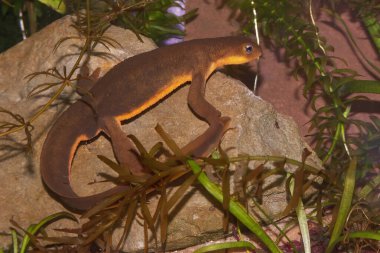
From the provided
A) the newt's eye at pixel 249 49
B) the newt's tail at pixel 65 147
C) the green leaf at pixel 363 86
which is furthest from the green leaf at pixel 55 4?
the green leaf at pixel 363 86

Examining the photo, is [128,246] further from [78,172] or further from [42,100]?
[42,100]

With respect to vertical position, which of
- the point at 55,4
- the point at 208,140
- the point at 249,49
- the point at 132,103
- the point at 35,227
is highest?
the point at 55,4

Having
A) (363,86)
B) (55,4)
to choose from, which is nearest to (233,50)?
(363,86)

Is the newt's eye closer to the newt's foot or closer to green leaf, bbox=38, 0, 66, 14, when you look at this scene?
the newt's foot

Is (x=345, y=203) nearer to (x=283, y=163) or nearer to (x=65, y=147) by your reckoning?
(x=283, y=163)

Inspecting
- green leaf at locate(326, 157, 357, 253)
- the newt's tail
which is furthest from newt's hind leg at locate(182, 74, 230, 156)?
green leaf at locate(326, 157, 357, 253)

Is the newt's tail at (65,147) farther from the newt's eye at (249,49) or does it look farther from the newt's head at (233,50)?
the newt's eye at (249,49)
